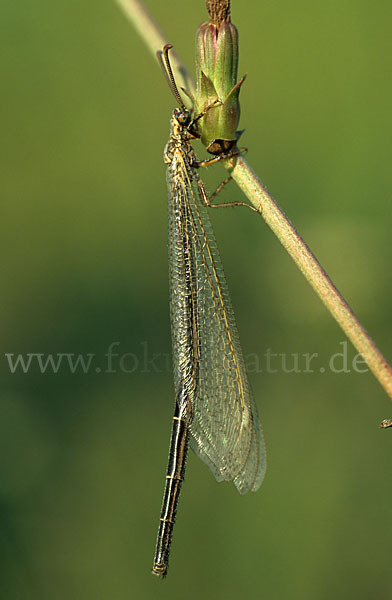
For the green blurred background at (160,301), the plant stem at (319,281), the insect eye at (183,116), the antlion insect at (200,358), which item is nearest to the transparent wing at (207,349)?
the antlion insect at (200,358)

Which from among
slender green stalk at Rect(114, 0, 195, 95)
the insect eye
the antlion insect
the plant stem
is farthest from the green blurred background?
the plant stem

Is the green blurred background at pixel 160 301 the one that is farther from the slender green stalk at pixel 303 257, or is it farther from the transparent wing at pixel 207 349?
the slender green stalk at pixel 303 257

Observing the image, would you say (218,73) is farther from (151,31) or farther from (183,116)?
(183,116)

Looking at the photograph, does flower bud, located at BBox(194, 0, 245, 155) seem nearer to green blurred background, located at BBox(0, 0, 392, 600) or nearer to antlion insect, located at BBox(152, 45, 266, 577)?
antlion insect, located at BBox(152, 45, 266, 577)

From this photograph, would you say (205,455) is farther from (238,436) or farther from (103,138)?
(103,138)

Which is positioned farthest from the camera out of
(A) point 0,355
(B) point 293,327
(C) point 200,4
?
(C) point 200,4

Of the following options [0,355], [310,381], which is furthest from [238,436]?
[0,355]

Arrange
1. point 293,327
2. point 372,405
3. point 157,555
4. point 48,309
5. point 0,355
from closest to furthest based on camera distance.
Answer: point 157,555 < point 372,405 < point 293,327 < point 0,355 < point 48,309
